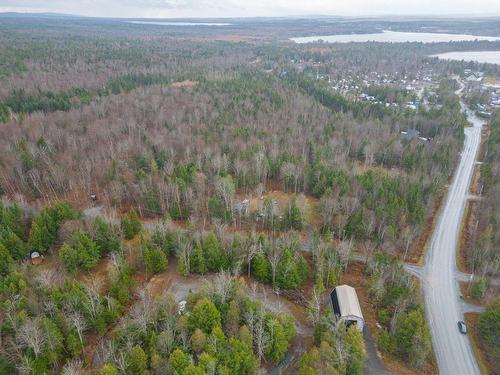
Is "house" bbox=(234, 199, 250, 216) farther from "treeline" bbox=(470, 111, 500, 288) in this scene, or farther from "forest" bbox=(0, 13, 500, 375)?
"treeline" bbox=(470, 111, 500, 288)

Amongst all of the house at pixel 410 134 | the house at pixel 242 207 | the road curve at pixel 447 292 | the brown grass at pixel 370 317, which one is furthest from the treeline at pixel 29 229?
the house at pixel 410 134

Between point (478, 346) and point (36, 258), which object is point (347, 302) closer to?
point (478, 346)

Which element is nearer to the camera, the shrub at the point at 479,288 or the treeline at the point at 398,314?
the treeline at the point at 398,314

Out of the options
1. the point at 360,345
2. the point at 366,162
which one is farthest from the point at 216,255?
the point at 366,162

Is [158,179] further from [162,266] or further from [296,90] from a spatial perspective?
[296,90]

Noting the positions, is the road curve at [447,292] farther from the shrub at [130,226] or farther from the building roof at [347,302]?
the shrub at [130,226]

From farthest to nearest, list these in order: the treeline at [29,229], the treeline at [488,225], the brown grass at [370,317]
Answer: the treeline at [29,229] < the treeline at [488,225] < the brown grass at [370,317]

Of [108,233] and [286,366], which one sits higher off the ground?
[108,233]
